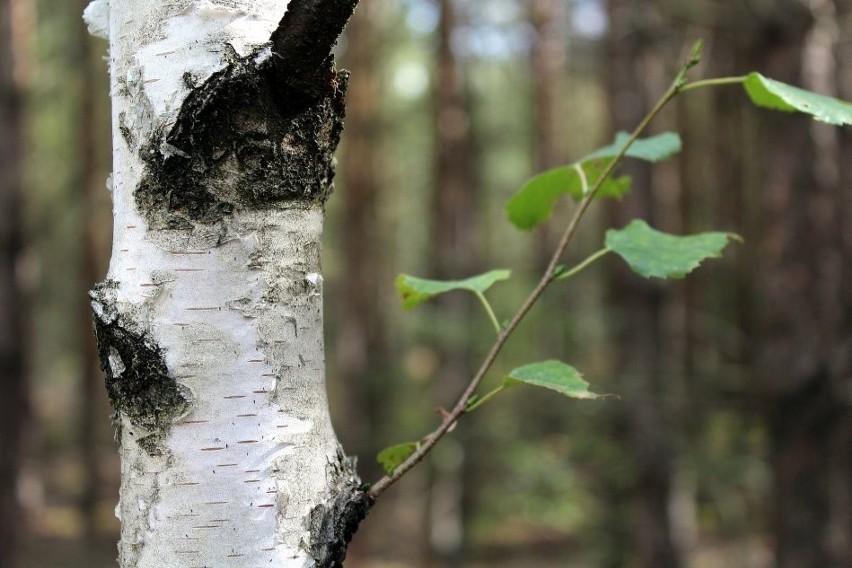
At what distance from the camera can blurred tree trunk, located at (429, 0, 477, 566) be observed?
7.65 meters

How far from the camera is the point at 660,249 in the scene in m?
1.02

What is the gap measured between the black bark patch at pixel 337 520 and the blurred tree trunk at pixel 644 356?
5.18m

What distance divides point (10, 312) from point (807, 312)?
→ 4.97 meters

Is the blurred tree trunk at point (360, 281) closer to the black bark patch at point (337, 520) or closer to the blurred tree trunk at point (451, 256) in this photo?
the blurred tree trunk at point (451, 256)

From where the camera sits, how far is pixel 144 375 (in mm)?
831

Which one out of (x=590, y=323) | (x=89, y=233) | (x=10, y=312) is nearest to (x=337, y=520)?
(x=10, y=312)

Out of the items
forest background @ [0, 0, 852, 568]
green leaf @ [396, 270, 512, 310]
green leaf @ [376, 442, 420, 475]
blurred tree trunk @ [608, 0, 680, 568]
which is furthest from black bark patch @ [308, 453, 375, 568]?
blurred tree trunk @ [608, 0, 680, 568]

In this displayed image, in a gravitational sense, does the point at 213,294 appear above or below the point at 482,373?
above

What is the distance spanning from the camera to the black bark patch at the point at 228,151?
82 cm

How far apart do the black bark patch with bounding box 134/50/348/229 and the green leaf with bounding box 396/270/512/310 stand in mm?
292

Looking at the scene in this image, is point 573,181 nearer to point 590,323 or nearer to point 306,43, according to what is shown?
point 306,43

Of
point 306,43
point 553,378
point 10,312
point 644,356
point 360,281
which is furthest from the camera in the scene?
point 360,281

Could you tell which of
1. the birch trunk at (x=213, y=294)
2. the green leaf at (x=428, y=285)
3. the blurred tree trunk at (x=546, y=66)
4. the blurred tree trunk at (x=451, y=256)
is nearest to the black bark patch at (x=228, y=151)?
the birch trunk at (x=213, y=294)

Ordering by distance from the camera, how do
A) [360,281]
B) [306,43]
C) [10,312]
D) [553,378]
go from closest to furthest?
[306,43], [553,378], [10,312], [360,281]
